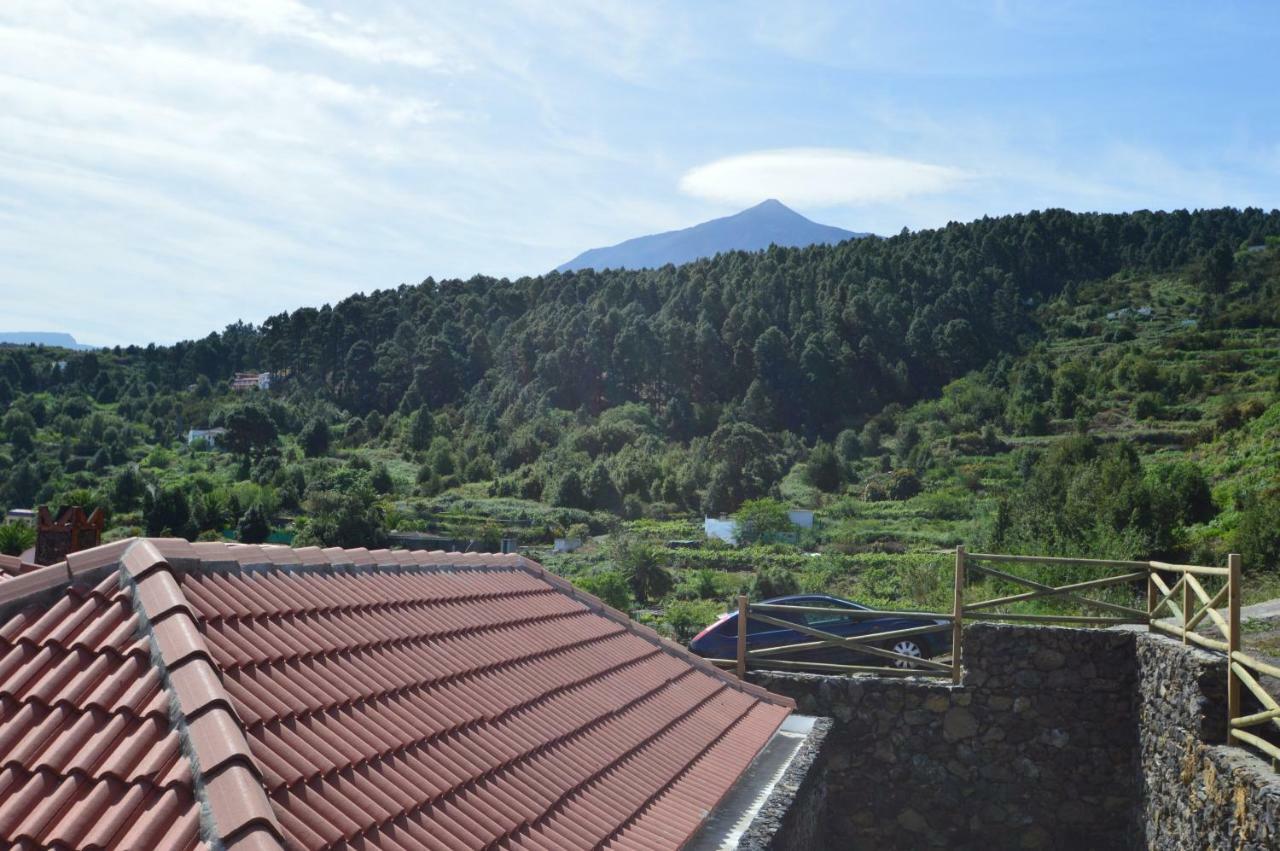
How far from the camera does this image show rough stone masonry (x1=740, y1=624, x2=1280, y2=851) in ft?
33.6

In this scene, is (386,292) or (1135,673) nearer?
(1135,673)

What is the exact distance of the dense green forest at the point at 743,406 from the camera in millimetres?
35062

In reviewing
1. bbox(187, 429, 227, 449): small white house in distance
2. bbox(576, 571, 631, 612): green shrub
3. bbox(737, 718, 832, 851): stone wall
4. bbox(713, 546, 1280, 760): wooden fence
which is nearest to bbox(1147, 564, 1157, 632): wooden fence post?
bbox(713, 546, 1280, 760): wooden fence

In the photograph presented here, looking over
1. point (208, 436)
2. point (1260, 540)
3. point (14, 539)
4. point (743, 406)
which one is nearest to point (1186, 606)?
point (1260, 540)

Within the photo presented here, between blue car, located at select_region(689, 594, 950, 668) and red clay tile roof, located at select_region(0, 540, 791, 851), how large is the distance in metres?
5.31

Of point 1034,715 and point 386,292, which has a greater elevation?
point 386,292

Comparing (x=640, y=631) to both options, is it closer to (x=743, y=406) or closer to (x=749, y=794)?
(x=749, y=794)

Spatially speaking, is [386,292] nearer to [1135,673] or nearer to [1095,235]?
[1095,235]

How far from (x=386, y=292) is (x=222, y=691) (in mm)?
88812

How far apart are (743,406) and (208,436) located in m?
34.4

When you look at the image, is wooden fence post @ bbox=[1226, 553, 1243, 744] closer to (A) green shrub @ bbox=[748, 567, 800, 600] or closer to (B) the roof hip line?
(B) the roof hip line

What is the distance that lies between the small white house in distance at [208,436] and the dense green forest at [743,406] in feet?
3.83

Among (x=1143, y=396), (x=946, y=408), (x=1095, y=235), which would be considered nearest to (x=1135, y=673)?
(x=1143, y=396)

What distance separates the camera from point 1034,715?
10500 millimetres
